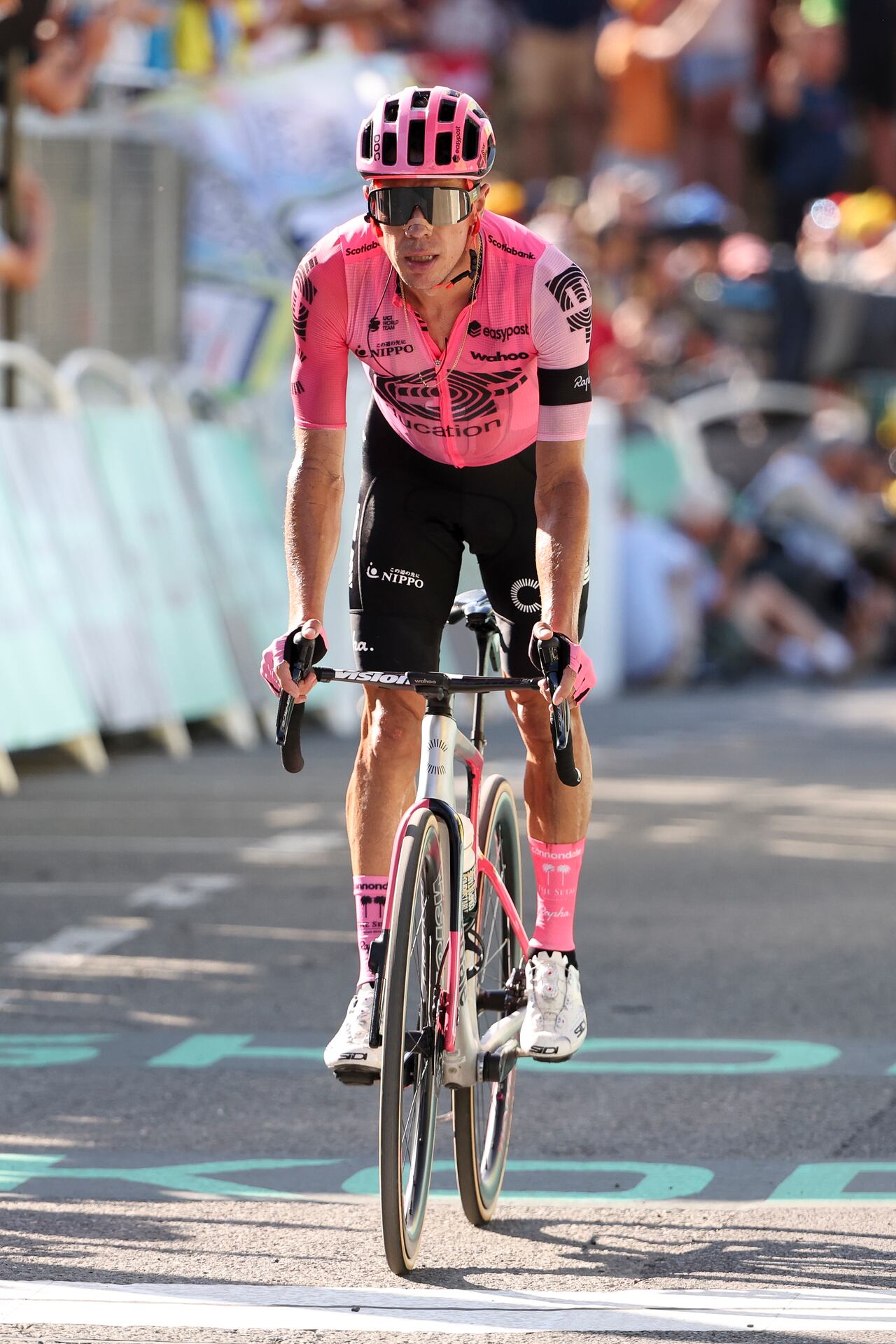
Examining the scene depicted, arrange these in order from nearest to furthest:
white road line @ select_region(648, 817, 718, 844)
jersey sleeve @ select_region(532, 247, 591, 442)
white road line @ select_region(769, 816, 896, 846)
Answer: jersey sleeve @ select_region(532, 247, 591, 442)
white road line @ select_region(648, 817, 718, 844)
white road line @ select_region(769, 816, 896, 846)

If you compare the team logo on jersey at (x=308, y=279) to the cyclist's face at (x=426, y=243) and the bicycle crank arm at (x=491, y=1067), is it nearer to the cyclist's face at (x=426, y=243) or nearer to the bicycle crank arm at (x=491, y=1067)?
the cyclist's face at (x=426, y=243)

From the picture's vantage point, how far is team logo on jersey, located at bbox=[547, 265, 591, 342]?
5.06 m

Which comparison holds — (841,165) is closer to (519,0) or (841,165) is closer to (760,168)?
(760,168)

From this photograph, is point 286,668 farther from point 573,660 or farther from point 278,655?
point 573,660

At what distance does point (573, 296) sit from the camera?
5.08m

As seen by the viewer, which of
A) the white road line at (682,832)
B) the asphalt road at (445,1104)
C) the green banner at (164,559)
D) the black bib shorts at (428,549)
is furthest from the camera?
the green banner at (164,559)

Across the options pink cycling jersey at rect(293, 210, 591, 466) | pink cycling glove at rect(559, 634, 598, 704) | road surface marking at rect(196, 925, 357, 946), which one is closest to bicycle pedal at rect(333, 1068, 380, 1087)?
pink cycling glove at rect(559, 634, 598, 704)

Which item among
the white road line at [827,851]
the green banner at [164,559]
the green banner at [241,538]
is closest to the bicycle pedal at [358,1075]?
the white road line at [827,851]

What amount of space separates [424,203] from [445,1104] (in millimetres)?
1893

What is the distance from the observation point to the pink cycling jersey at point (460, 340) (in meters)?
5.08

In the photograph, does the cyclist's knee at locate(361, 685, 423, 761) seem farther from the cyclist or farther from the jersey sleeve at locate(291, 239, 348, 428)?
the jersey sleeve at locate(291, 239, 348, 428)

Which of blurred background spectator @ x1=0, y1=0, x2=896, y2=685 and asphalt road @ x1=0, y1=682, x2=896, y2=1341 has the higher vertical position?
blurred background spectator @ x1=0, y1=0, x2=896, y2=685

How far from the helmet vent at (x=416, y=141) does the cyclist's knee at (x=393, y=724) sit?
3.58 ft

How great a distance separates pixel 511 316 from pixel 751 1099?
2.26 meters
